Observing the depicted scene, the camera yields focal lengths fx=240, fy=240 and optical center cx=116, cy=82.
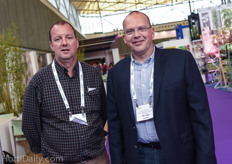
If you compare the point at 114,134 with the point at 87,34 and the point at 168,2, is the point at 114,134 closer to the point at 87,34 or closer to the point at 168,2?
the point at 87,34

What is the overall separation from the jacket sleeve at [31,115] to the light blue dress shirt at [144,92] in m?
0.81

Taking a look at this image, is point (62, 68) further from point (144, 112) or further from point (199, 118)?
point (199, 118)

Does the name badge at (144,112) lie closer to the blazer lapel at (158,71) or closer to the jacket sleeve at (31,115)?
the blazer lapel at (158,71)

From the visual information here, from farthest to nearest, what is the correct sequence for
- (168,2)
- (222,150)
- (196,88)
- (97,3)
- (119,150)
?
(168,2), (97,3), (222,150), (119,150), (196,88)

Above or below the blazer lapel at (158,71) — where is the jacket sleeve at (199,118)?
below

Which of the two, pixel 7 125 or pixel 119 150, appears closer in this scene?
pixel 119 150

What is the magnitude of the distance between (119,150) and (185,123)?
1.74 ft

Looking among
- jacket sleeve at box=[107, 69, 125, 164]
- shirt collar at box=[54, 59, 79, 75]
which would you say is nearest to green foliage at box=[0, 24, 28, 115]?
shirt collar at box=[54, 59, 79, 75]

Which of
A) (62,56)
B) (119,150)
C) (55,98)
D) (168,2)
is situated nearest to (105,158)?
(119,150)

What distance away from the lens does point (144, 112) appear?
1654 millimetres

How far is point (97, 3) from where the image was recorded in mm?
29125

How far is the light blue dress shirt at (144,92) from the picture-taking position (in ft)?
5.47

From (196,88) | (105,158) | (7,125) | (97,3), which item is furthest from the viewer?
(97,3)

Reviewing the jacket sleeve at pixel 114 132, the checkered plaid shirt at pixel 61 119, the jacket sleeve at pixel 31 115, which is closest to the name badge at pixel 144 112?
the jacket sleeve at pixel 114 132
